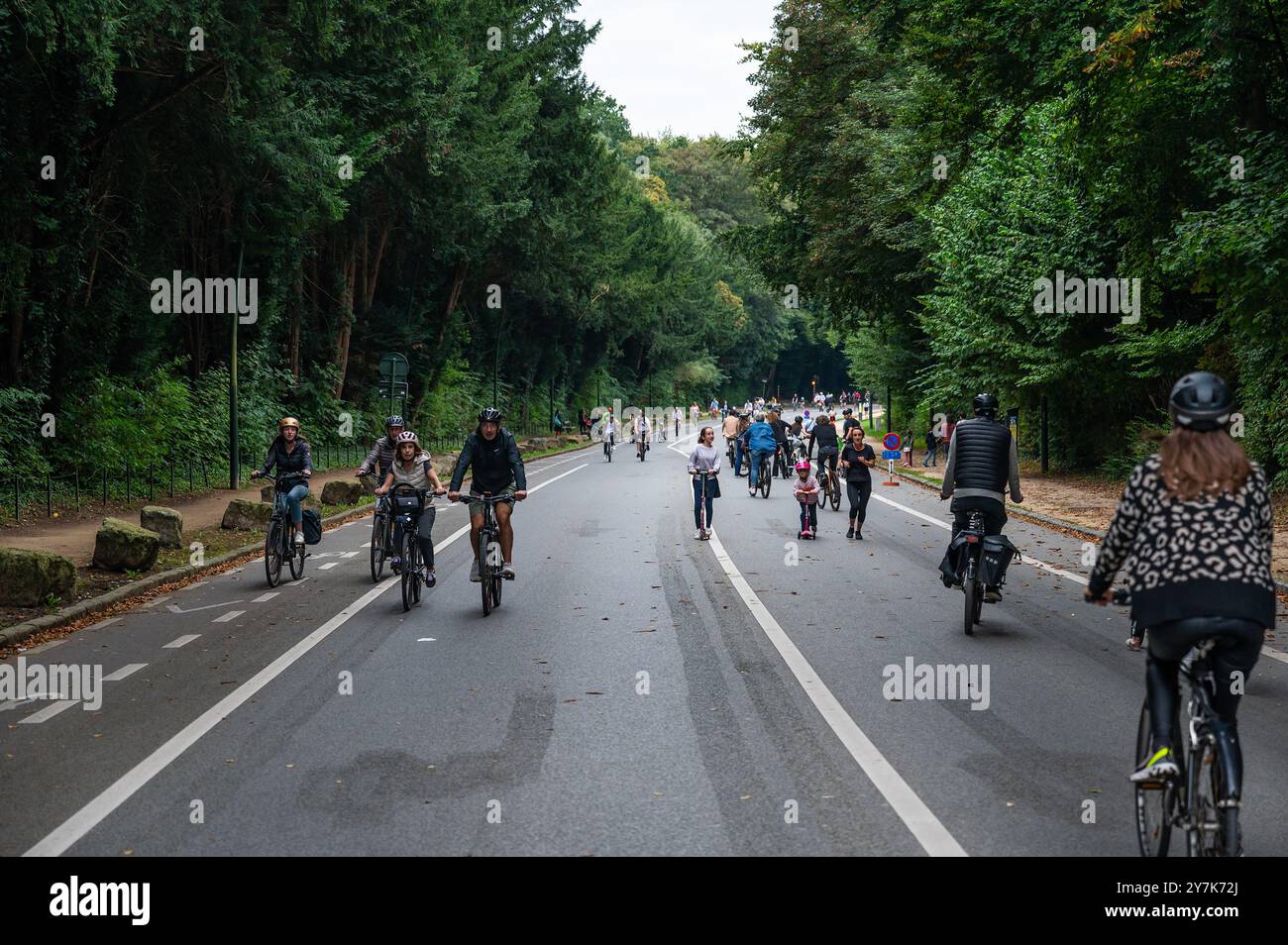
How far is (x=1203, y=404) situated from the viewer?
14.8 ft

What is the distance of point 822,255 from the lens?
39.8m

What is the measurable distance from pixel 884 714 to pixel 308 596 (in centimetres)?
718

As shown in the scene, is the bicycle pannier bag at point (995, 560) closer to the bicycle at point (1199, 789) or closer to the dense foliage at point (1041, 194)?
the dense foliage at point (1041, 194)

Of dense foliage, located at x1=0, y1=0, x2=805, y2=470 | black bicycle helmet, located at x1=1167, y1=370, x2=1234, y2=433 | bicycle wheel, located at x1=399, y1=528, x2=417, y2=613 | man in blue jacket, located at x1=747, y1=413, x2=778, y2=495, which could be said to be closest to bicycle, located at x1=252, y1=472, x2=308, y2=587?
bicycle wheel, located at x1=399, y1=528, x2=417, y2=613

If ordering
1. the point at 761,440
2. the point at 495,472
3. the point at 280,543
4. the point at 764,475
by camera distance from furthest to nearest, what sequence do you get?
the point at 764,475 → the point at 761,440 → the point at 280,543 → the point at 495,472

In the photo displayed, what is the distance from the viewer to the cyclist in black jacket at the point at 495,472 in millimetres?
12141

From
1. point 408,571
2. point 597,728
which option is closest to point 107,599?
point 408,571

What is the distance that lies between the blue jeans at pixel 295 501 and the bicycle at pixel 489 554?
2.89 metres

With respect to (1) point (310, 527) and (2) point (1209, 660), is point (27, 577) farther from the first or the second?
(2) point (1209, 660)

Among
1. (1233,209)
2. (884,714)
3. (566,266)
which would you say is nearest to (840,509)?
(1233,209)

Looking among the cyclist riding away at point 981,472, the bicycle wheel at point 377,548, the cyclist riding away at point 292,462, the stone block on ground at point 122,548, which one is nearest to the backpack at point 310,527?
the cyclist riding away at point 292,462

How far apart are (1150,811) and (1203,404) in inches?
61.4

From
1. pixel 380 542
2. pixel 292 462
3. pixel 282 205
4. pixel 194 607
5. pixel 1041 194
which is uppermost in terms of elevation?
pixel 1041 194

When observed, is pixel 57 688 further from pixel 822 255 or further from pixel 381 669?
pixel 822 255
